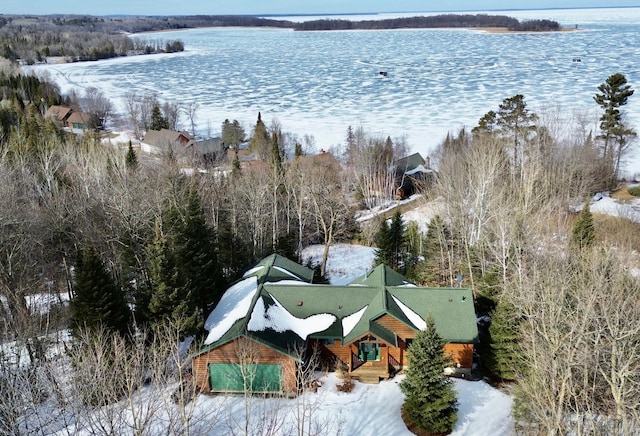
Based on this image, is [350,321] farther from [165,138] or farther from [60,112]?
[60,112]

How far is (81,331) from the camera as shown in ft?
60.3

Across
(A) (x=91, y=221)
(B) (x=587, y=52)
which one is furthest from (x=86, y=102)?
Answer: (B) (x=587, y=52)

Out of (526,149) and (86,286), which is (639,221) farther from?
(86,286)

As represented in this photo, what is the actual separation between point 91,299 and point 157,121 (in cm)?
5738

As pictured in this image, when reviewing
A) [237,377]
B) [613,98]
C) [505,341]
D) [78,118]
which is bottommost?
[237,377]

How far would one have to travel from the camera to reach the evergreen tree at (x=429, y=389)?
18062 millimetres

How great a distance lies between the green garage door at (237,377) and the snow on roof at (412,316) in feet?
19.4

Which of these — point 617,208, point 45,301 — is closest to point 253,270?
point 45,301

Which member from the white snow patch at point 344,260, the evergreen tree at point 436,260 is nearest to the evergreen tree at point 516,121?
the evergreen tree at point 436,260

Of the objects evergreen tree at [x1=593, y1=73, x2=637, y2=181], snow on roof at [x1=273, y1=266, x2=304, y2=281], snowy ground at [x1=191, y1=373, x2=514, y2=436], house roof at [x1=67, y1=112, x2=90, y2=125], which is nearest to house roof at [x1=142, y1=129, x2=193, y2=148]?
house roof at [x1=67, y1=112, x2=90, y2=125]

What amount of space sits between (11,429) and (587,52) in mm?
128053

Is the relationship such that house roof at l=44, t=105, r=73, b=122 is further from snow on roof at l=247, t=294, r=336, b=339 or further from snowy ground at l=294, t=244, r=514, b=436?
snowy ground at l=294, t=244, r=514, b=436

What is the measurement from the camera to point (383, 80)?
3829 inches

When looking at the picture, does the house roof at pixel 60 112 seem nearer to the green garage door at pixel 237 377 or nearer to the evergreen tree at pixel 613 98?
the green garage door at pixel 237 377
